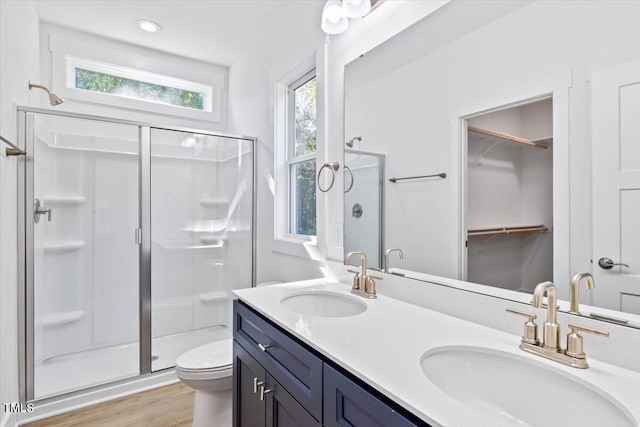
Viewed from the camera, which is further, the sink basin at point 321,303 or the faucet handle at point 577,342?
the sink basin at point 321,303

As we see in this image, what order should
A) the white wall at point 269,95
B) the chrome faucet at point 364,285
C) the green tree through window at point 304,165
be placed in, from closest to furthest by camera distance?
the chrome faucet at point 364,285
the white wall at point 269,95
the green tree through window at point 304,165

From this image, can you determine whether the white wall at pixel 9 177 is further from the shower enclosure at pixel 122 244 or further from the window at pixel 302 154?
the window at pixel 302 154

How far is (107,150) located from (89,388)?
1.67m

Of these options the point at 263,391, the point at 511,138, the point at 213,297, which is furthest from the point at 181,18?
the point at 263,391

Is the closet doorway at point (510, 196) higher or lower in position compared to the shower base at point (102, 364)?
higher

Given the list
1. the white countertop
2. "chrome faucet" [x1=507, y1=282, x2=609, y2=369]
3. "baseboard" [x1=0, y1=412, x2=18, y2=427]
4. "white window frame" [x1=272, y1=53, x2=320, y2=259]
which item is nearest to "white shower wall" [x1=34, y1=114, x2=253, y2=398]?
"baseboard" [x1=0, y1=412, x2=18, y2=427]

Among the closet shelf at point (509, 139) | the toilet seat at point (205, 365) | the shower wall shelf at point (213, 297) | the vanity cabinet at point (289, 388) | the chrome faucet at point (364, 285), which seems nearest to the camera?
the vanity cabinet at point (289, 388)

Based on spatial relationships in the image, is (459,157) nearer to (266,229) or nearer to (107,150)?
(266,229)

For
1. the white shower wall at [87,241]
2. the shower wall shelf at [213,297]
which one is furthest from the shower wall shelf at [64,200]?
the shower wall shelf at [213,297]

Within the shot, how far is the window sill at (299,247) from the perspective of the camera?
1926 mm

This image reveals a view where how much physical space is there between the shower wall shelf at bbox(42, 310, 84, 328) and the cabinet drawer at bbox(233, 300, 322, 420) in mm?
1799

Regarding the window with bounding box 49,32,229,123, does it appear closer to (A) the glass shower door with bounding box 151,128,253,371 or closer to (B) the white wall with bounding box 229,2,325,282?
(B) the white wall with bounding box 229,2,325,282

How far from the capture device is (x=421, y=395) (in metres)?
0.62

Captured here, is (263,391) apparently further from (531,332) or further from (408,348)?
(531,332)
